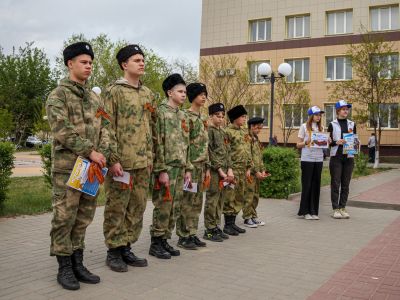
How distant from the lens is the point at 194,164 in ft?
18.6

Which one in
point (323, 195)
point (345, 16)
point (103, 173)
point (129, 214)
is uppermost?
point (345, 16)

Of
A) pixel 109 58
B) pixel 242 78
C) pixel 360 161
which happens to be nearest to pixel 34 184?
pixel 360 161

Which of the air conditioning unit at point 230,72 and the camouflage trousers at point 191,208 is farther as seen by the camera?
the air conditioning unit at point 230,72

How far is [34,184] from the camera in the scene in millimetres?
12070

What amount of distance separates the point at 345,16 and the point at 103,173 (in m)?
29.3

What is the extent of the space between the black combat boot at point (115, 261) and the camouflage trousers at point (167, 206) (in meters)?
0.63

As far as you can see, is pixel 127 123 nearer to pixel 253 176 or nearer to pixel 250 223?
pixel 253 176

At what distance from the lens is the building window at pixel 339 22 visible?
97.8ft

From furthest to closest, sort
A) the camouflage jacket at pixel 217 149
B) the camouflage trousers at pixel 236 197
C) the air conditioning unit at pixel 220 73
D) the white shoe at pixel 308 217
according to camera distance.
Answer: the air conditioning unit at pixel 220 73 < the white shoe at pixel 308 217 < the camouflage trousers at pixel 236 197 < the camouflage jacket at pixel 217 149

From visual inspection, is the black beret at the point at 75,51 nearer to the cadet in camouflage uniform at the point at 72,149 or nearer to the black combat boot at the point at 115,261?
Answer: the cadet in camouflage uniform at the point at 72,149

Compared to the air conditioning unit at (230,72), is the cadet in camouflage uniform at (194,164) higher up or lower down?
lower down

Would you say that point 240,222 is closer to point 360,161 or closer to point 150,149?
point 150,149

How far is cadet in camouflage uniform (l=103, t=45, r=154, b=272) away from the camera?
15.1 ft

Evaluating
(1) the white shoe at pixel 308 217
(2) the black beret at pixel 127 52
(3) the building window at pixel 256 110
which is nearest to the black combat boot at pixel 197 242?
(2) the black beret at pixel 127 52
